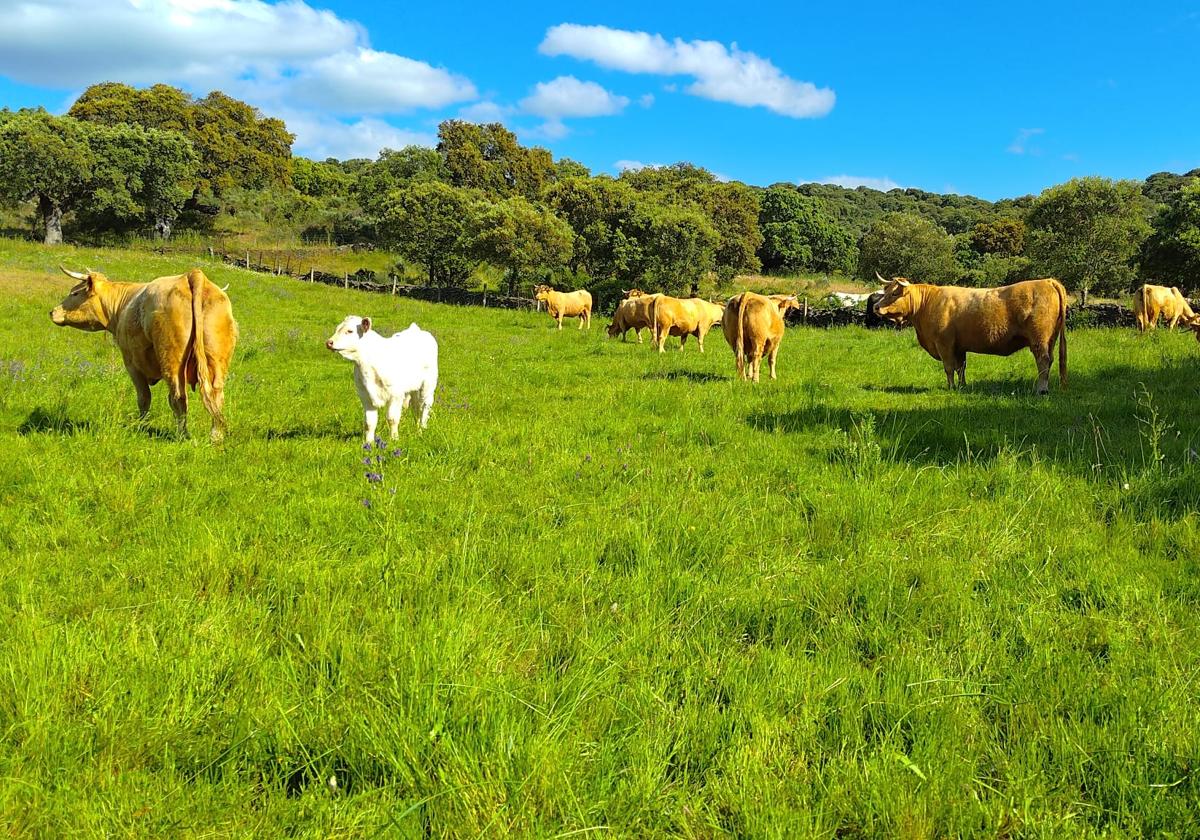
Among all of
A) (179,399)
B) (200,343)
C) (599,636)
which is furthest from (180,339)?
(599,636)

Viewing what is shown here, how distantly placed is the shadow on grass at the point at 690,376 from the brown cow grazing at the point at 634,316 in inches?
351

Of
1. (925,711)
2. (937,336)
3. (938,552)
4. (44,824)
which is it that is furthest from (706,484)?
(937,336)

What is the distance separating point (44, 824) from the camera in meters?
1.89

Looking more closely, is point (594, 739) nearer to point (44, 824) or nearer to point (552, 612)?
point (552, 612)

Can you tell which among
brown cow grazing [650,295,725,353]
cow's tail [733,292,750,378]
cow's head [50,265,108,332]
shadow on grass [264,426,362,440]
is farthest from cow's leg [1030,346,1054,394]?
cow's head [50,265,108,332]

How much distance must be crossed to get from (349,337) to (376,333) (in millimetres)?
1131

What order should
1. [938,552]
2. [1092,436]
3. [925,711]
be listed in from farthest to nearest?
1. [1092,436]
2. [938,552]
3. [925,711]

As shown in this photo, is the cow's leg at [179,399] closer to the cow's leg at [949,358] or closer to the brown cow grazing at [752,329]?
the brown cow grazing at [752,329]

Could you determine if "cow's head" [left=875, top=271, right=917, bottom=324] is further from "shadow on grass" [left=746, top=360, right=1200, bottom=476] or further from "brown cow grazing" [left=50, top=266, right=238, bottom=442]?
"brown cow grazing" [left=50, top=266, right=238, bottom=442]

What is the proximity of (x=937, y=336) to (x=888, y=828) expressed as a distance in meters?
11.4

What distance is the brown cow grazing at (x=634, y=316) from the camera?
76.5 feet

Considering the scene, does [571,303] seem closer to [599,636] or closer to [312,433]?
[312,433]

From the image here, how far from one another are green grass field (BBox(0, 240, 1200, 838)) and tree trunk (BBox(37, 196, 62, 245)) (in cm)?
4728

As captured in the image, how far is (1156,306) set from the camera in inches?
794
